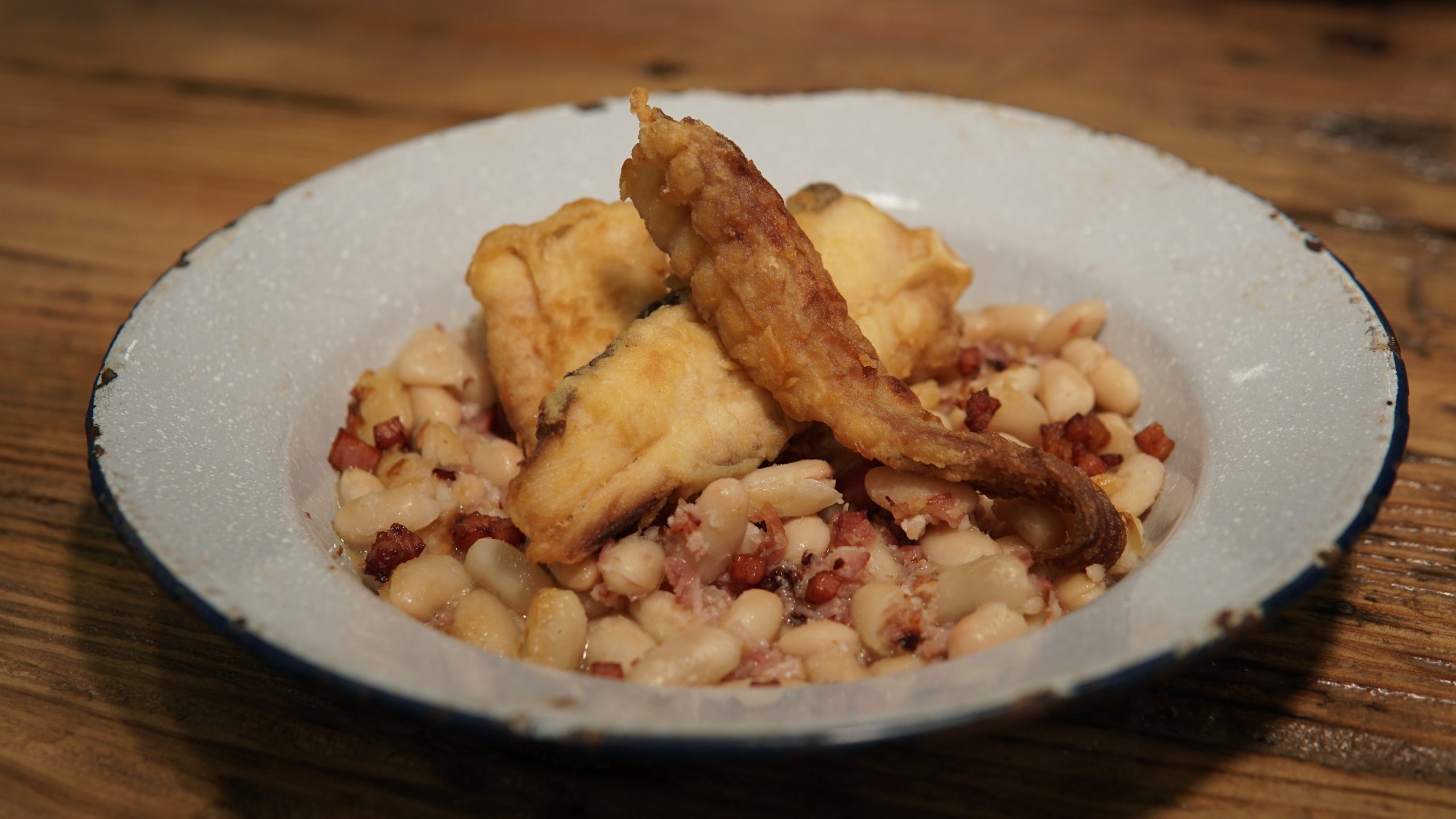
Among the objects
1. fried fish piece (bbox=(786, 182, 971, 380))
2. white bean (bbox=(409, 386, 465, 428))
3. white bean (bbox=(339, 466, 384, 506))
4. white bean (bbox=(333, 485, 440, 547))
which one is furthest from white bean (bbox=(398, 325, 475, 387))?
fried fish piece (bbox=(786, 182, 971, 380))

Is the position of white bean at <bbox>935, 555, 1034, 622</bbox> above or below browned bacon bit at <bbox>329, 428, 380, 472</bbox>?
below

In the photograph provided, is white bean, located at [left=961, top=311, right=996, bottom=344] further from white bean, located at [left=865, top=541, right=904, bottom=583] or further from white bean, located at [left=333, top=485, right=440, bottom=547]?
white bean, located at [left=333, top=485, right=440, bottom=547]

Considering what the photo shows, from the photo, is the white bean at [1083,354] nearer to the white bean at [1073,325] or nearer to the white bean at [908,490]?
the white bean at [1073,325]

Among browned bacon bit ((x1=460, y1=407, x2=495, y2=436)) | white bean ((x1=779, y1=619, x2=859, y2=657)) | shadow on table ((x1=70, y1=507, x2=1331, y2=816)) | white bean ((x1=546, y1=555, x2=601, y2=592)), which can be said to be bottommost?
shadow on table ((x1=70, y1=507, x2=1331, y2=816))

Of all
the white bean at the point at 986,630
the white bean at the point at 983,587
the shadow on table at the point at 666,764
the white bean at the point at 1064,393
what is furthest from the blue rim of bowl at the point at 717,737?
the white bean at the point at 1064,393

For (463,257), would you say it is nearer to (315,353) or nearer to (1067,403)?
(315,353)

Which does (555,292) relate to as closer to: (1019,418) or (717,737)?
(1019,418)

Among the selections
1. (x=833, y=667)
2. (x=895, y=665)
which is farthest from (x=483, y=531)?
(x=895, y=665)

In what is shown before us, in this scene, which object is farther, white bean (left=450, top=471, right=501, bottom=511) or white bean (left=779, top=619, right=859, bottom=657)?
white bean (left=450, top=471, right=501, bottom=511)
